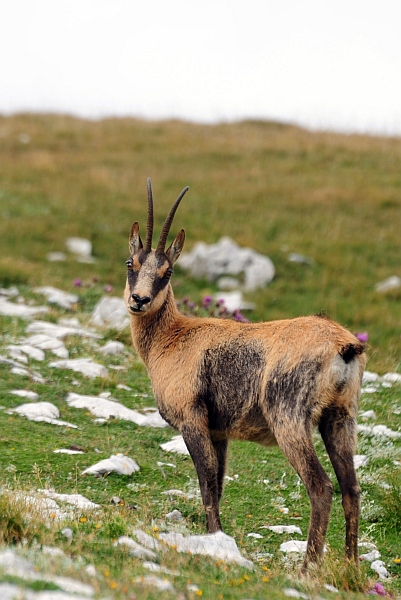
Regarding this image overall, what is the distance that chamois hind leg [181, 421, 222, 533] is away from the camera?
7.18m

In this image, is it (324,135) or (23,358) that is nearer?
(23,358)

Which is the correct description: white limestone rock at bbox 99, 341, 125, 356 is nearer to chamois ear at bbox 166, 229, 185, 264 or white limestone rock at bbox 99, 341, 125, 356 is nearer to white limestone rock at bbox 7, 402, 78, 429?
white limestone rock at bbox 7, 402, 78, 429

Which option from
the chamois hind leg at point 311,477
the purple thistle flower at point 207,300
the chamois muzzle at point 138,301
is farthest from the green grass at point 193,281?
the chamois muzzle at point 138,301

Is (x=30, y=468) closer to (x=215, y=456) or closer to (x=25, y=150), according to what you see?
(x=215, y=456)

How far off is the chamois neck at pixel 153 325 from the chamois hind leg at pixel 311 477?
78.0 inches

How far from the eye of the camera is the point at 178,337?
809 centimetres

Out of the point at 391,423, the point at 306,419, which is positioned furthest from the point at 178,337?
the point at 391,423

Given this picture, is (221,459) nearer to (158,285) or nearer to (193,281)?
(158,285)

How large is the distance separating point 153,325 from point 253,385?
1.62 metres

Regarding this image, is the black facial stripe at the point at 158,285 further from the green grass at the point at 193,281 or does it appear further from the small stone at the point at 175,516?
the small stone at the point at 175,516

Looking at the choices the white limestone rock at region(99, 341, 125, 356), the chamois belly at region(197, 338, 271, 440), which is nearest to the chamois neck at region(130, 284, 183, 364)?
the chamois belly at region(197, 338, 271, 440)

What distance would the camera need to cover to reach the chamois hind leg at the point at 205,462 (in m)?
7.18

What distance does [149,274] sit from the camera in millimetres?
8266

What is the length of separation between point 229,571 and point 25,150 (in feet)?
83.8
